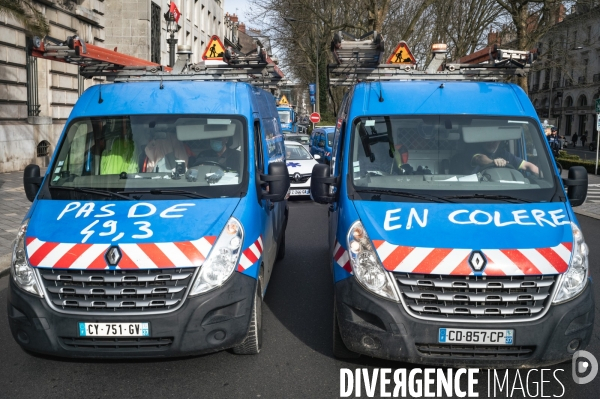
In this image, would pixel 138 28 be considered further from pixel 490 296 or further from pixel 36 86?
pixel 490 296

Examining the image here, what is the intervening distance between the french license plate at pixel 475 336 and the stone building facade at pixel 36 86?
16148 mm

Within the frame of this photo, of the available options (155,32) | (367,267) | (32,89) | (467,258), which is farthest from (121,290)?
(155,32)

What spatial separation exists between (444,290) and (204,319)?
1.67 m

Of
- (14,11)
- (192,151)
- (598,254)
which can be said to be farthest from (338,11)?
(192,151)

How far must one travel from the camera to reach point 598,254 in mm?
9875

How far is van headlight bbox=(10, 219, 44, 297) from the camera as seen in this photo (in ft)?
15.2

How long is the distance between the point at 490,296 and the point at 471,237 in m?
0.44

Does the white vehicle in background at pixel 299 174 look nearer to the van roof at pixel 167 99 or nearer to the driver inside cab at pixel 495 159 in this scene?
the van roof at pixel 167 99

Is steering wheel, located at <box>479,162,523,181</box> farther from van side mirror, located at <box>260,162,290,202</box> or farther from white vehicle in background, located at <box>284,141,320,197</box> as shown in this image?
white vehicle in background, located at <box>284,141,320,197</box>

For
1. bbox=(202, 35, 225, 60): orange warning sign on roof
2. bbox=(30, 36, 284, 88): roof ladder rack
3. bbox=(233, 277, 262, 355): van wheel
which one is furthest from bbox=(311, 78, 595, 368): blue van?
bbox=(202, 35, 225, 60): orange warning sign on roof

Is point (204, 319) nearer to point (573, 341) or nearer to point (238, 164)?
point (238, 164)

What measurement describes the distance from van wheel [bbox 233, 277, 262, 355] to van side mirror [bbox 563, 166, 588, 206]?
2.74 m

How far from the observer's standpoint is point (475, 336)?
4414 millimetres

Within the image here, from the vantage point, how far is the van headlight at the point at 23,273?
15.2ft
